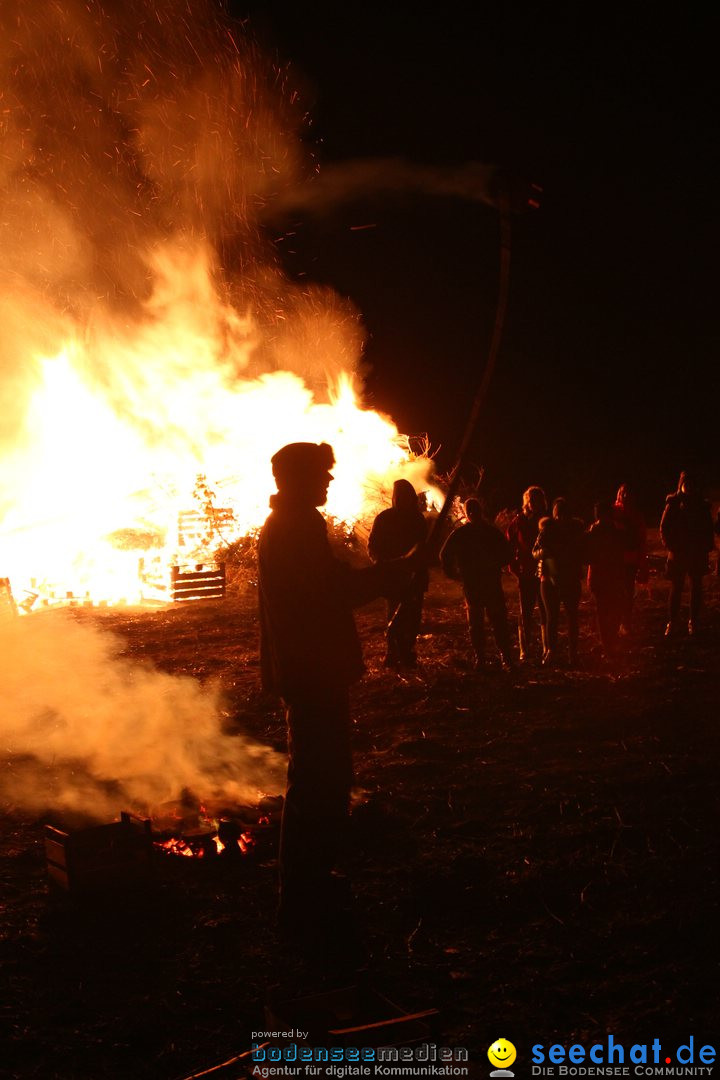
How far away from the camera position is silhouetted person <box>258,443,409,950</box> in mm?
4176

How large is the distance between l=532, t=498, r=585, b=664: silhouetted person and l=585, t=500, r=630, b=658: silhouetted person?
0.24 m

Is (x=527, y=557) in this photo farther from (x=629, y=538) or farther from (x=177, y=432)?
(x=177, y=432)

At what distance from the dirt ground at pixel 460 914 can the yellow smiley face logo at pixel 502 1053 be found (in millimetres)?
48

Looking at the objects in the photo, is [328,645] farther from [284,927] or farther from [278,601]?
[284,927]

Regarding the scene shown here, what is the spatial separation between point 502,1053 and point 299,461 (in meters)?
2.61

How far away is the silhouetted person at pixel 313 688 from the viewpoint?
418cm

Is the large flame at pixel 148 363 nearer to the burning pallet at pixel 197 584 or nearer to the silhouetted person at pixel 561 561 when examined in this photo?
the burning pallet at pixel 197 584

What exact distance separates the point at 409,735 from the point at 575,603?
9.03 feet

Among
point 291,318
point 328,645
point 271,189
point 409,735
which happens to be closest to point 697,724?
point 409,735

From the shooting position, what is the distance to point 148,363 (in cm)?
1858

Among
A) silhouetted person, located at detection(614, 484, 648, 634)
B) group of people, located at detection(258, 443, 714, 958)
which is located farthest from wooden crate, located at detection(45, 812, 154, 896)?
silhouetted person, located at detection(614, 484, 648, 634)

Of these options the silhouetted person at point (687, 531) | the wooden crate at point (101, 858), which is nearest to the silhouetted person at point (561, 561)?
the silhouetted person at point (687, 531)

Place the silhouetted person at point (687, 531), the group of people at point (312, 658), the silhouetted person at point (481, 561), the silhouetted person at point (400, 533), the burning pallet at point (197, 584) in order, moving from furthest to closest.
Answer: the burning pallet at point (197, 584)
the silhouetted person at point (687, 531)
the silhouetted person at point (400, 533)
the silhouetted person at point (481, 561)
the group of people at point (312, 658)

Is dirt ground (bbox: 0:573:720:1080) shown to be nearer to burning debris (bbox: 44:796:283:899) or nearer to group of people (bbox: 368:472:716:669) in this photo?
burning debris (bbox: 44:796:283:899)
